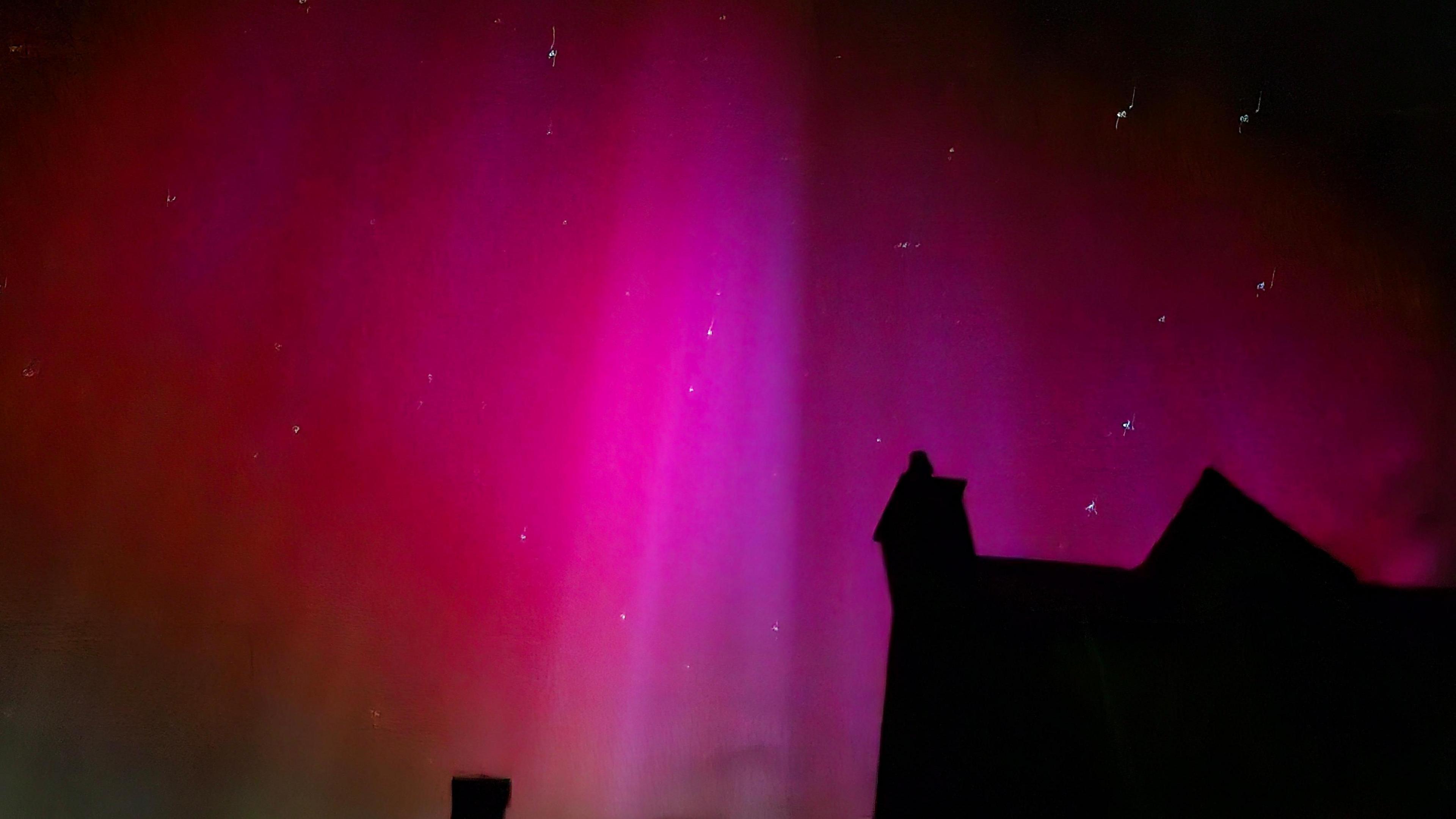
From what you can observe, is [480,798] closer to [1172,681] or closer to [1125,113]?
[1172,681]

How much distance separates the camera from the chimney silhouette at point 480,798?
101cm

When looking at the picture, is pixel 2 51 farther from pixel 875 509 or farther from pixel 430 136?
pixel 875 509

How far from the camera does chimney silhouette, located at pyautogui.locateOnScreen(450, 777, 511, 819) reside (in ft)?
3.30

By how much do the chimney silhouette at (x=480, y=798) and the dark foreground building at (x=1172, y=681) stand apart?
0.43 metres

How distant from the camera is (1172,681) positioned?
3.02 ft

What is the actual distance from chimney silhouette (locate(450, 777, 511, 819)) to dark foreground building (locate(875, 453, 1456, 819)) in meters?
0.43

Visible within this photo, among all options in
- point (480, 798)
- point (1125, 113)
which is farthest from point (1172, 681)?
point (480, 798)

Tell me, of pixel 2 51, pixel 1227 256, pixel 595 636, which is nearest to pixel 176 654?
pixel 595 636

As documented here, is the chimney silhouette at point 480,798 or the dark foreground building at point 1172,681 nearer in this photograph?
the dark foreground building at point 1172,681

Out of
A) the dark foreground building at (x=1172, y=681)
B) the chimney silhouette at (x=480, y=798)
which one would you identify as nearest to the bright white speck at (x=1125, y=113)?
the dark foreground building at (x=1172, y=681)

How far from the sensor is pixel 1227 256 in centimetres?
101

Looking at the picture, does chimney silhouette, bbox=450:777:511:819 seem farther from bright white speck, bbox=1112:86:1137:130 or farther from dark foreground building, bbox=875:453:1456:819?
bright white speck, bbox=1112:86:1137:130

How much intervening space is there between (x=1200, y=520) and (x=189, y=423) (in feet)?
3.93

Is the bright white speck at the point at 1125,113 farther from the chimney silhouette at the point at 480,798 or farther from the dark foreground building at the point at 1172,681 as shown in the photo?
the chimney silhouette at the point at 480,798
